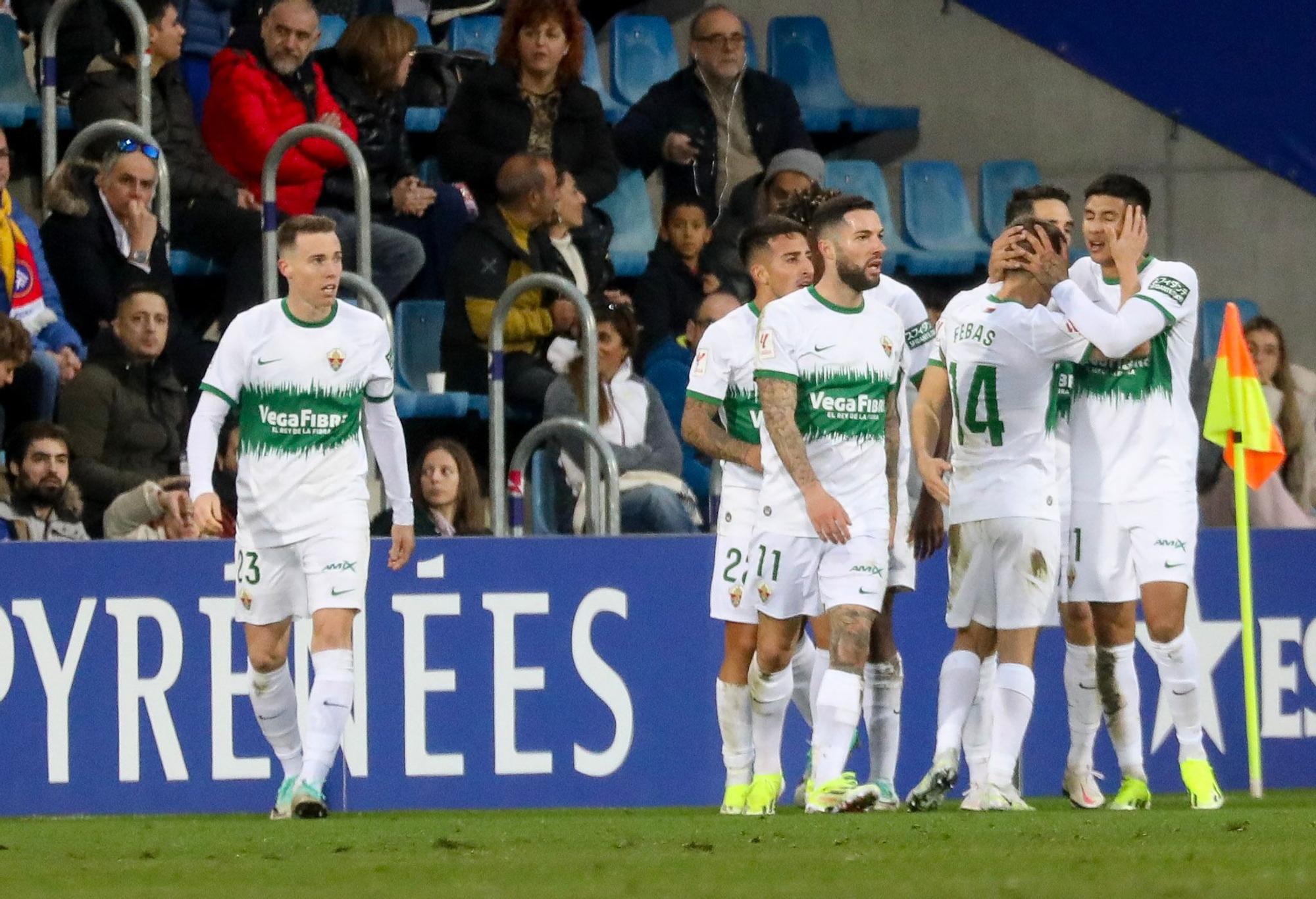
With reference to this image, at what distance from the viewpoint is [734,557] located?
9.09 metres

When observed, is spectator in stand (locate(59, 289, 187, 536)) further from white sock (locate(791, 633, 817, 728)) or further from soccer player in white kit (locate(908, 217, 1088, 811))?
soccer player in white kit (locate(908, 217, 1088, 811))

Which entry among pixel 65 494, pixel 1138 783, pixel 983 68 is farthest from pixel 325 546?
pixel 983 68

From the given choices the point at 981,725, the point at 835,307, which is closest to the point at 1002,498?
the point at 835,307

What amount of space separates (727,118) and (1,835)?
6547 mm

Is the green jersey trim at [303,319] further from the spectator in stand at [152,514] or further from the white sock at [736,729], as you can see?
the white sock at [736,729]

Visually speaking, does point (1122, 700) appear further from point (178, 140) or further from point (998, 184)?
point (998, 184)

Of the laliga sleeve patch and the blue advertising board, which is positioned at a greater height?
the laliga sleeve patch

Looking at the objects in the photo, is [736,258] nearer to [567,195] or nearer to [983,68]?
[567,195]

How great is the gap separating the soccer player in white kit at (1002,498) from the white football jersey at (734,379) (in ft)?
2.51

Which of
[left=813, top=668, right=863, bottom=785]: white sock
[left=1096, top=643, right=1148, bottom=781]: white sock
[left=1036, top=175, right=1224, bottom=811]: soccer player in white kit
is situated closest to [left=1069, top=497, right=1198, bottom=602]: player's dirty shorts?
A: [left=1036, top=175, right=1224, bottom=811]: soccer player in white kit

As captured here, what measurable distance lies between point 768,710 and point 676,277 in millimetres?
4428

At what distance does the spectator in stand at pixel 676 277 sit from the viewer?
12719mm

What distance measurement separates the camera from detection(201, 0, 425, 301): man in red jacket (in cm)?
1217

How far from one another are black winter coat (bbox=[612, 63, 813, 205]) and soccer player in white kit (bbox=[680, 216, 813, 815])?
4.03m
